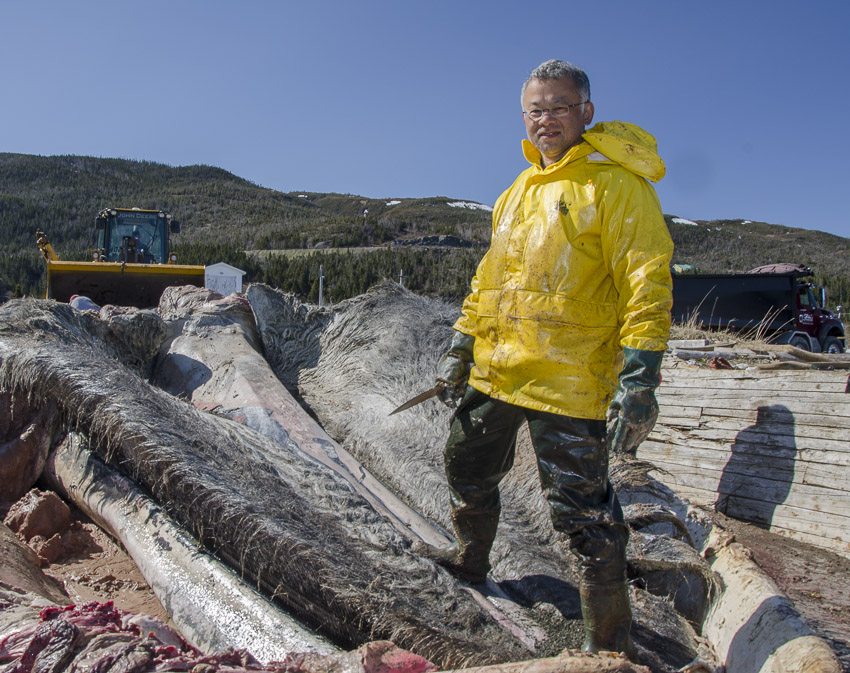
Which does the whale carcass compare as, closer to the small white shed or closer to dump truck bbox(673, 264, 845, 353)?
dump truck bbox(673, 264, 845, 353)

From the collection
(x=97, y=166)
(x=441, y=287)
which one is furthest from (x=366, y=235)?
(x=97, y=166)

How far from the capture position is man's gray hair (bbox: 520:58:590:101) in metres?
1.96

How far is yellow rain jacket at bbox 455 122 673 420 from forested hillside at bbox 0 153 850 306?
1990cm

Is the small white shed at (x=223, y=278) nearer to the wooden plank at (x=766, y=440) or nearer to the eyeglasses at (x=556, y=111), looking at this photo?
the wooden plank at (x=766, y=440)

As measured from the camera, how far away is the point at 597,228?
1.86 metres

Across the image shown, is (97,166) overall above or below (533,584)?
above

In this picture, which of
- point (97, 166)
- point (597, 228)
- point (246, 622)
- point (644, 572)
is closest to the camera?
point (246, 622)

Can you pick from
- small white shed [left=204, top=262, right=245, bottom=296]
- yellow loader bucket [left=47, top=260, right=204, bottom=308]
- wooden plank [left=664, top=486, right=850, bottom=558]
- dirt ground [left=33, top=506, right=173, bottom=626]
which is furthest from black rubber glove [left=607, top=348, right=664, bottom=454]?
small white shed [left=204, top=262, right=245, bottom=296]

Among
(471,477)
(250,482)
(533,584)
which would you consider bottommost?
(533,584)

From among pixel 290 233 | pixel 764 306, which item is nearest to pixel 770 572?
pixel 764 306

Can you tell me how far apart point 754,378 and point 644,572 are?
2.38m

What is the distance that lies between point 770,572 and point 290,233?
48.9 metres

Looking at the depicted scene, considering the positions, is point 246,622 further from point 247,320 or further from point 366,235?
point 366,235

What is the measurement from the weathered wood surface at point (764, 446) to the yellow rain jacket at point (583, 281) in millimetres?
1755
